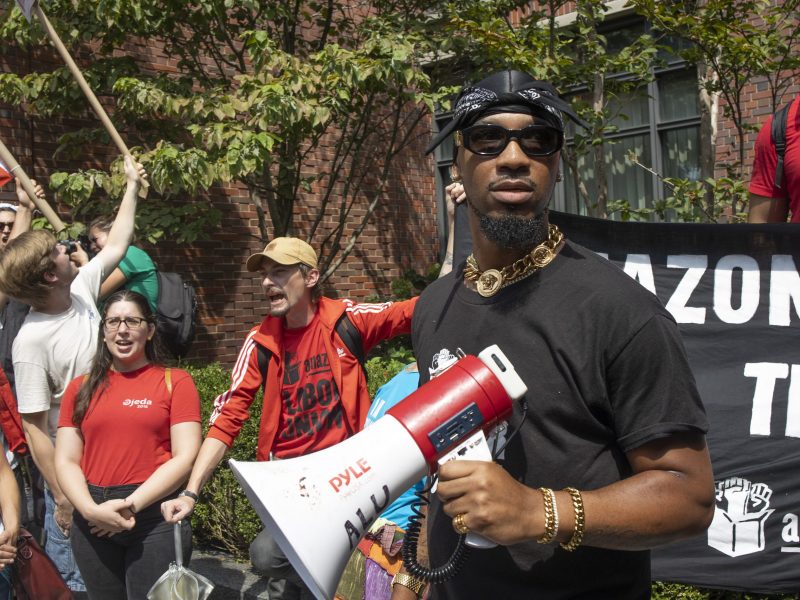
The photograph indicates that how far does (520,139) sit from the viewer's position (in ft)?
6.10

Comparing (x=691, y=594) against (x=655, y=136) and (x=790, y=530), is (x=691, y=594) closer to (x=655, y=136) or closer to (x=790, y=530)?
(x=790, y=530)

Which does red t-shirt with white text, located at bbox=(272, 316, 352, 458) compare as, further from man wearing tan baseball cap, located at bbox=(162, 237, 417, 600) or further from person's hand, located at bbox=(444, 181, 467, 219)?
person's hand, located at bbox=(444, 181, 467, 219)


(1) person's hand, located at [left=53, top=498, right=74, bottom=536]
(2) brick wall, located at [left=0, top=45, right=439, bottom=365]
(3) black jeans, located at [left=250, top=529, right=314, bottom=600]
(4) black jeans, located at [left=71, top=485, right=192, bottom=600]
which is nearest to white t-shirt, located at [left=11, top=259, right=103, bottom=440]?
(1) person's hand, located at [left=53, top=498, right=74, bottom=536]

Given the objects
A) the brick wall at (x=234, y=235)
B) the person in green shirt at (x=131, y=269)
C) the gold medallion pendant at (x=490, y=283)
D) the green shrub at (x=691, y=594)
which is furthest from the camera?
the brick wall at (x=234, y=235)

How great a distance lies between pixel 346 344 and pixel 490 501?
261 centimetres

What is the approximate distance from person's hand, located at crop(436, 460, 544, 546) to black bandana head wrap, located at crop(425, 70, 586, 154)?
0.81m

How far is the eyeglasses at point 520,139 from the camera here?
1.86 m

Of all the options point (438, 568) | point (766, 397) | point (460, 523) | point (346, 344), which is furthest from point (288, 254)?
point (460, 523)

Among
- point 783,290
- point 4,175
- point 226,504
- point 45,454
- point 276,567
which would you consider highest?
point 4,175

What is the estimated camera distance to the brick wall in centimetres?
812

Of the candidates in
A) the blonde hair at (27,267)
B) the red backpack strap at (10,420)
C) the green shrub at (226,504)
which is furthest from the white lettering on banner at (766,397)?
the red backpack strap at (10,420)

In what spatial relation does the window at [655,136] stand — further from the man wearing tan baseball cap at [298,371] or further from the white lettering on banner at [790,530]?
the white lettering on banner at [790,530]

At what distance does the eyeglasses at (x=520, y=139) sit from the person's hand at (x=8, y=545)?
3034 millimetres

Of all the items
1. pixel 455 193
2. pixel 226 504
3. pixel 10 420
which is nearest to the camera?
pixel 455 193
